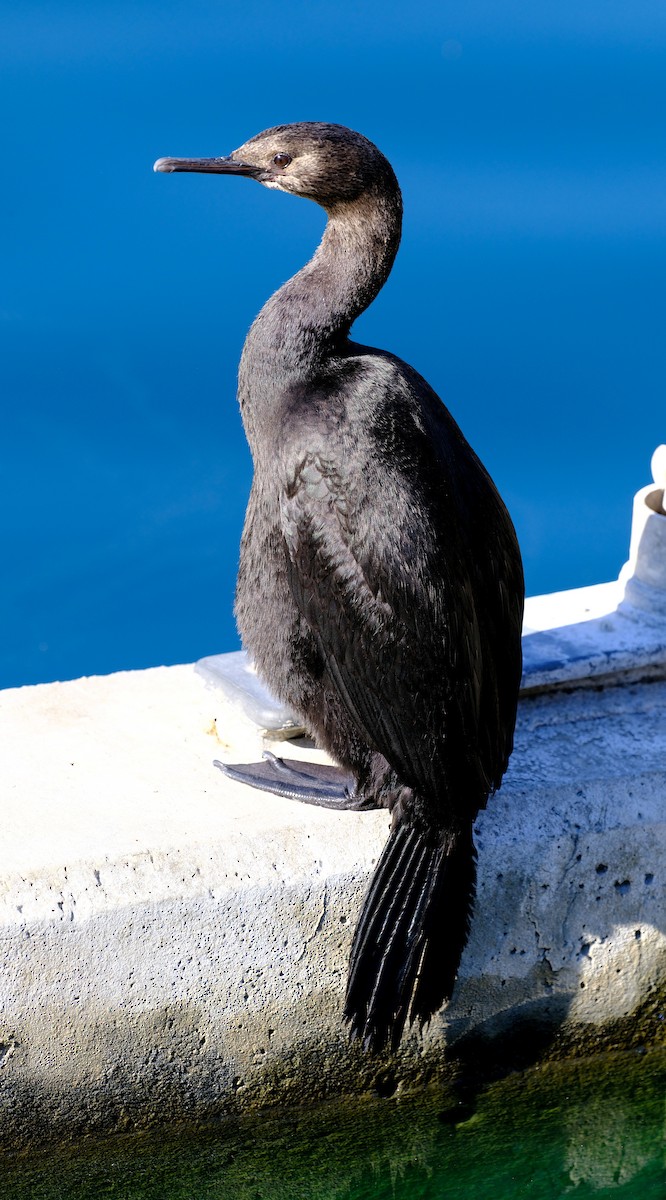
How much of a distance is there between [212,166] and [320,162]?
0.18 meters

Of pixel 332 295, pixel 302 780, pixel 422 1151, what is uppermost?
pixel 332 295

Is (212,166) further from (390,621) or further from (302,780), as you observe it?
(302,780)

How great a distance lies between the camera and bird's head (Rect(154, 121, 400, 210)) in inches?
90.5

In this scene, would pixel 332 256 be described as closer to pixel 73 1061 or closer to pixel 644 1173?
pixel 73 1061

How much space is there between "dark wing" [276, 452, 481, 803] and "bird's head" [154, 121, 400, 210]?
1.31 feet

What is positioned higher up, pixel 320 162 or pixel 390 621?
pixel 320 162

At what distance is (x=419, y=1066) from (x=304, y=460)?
1033 millimetres

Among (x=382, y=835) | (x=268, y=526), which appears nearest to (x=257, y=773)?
(x=382, y=835)

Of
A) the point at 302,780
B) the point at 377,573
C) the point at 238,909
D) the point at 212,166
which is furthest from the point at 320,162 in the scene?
the point at 238,909

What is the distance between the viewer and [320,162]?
90.8 inches

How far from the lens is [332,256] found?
2377 mm

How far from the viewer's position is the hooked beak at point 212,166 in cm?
237

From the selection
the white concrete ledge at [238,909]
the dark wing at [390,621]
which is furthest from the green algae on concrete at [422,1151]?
the dark wing at [390,621]

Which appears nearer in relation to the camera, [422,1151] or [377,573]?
[377,573]
